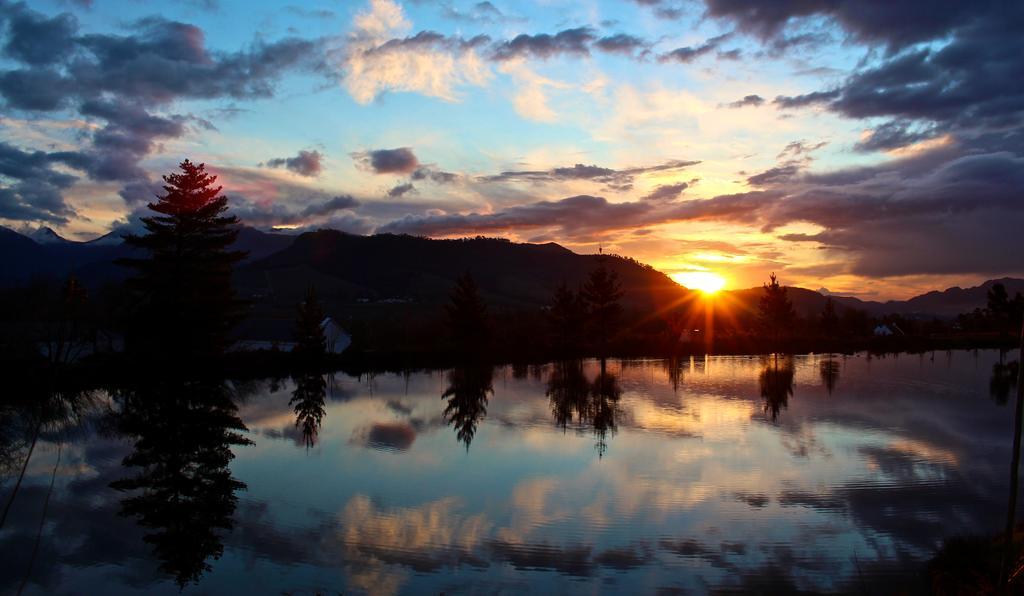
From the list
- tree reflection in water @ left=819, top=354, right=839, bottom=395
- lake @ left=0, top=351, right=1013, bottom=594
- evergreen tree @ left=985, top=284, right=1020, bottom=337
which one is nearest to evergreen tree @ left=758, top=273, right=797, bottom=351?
tree reflection in water @ left=819, top=354, right=839, bottom=395

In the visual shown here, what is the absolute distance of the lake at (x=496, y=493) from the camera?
1180 centimetres

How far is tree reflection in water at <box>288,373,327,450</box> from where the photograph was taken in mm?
25452

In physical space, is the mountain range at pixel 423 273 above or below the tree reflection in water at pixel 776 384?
above

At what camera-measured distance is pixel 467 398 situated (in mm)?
33969

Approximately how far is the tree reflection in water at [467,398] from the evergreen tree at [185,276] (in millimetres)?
12680

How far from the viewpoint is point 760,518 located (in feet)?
47.5

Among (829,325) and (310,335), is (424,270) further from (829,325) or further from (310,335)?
(310,335)

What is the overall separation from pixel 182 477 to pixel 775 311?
Answer: 231ft

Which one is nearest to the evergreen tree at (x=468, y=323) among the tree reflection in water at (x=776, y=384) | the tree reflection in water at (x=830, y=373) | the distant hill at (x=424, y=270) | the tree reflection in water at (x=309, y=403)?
the tree reflection in water at (x=309, y=403)

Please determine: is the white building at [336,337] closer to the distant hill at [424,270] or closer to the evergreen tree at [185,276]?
the evergreen tree at [185,276]

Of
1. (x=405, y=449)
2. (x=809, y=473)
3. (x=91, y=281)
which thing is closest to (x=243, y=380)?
(x=405, y=449)

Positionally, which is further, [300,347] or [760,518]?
[300,347]

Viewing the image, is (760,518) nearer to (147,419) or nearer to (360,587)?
(360,587)

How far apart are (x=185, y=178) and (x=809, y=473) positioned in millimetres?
34720
